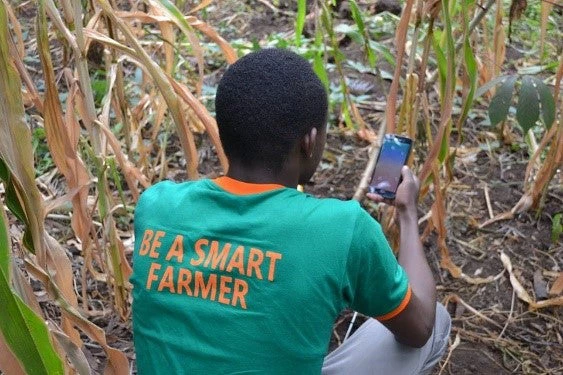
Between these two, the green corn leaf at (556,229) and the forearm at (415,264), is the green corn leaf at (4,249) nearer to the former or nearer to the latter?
the forearm at (415,264)

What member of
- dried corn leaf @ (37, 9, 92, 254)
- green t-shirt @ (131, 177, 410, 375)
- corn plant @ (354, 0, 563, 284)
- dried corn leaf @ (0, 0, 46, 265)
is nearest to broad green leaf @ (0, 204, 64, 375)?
dried corn leaf @ (0, 0, 46, 265)

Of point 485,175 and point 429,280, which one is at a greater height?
point 429,280

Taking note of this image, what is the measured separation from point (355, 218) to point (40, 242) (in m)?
0.41

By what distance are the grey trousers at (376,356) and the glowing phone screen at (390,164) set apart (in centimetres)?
24

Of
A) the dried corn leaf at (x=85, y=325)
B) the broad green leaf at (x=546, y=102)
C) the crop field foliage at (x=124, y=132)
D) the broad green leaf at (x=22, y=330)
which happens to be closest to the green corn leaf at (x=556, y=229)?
the crop field foliage at (x=124, y=132)

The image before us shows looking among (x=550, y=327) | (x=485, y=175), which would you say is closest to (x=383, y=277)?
Result: (x=550, y=327)

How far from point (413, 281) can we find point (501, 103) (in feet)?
2.17

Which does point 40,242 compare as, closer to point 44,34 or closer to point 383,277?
point 44,34

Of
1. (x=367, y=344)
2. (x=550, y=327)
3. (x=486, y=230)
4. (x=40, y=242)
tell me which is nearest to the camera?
(x=40, y=242)

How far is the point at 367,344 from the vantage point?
4.13ft

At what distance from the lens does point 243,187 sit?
103 centimetres

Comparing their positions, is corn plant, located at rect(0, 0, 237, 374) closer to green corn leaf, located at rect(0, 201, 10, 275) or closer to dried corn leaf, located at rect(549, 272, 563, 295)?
green corn leaf, located at rect(0, 201, 10, 275)

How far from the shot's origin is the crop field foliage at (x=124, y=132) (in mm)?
851

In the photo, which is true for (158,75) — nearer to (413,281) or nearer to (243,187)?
(243,187)
